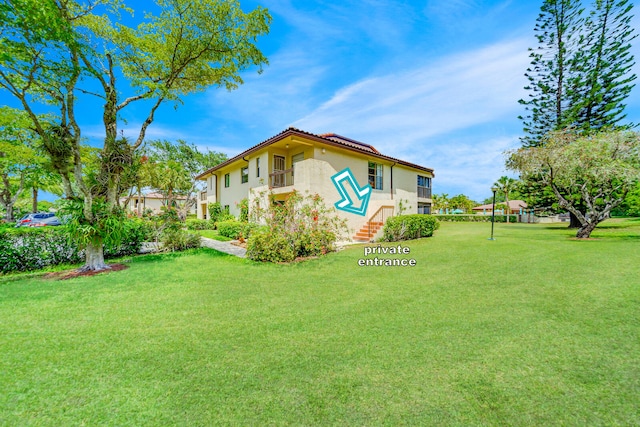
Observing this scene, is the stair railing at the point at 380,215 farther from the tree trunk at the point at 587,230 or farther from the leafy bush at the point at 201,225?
the leafy bush at the point at 201,225

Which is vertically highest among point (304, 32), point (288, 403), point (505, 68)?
point (304, 32)

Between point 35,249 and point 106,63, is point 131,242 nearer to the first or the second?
point 35,249

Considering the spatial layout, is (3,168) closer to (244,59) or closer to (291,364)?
(244,59)

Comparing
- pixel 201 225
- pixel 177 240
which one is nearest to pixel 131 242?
pixel 177 240

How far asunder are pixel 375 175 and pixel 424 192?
735 cm

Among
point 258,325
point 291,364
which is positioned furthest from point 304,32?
point 291,364

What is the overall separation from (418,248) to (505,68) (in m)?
7.79

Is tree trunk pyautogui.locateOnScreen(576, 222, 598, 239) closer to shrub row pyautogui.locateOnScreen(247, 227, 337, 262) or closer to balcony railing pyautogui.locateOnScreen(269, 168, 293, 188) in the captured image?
shrub row pyautogui.locateOnScreen(247, 227, 337, 262)

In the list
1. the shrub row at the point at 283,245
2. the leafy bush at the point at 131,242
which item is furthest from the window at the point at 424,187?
the leafy bush at the point at 131,242

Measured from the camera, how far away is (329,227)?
35.5 feet

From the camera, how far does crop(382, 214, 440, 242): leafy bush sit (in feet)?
40.9

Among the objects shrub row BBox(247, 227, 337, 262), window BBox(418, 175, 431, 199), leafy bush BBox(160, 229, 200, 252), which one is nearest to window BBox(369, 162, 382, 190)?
window BBox(418, 175, 431, 199)

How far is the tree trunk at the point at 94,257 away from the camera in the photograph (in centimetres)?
711

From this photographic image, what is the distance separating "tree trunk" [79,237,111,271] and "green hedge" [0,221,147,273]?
0.32 m
